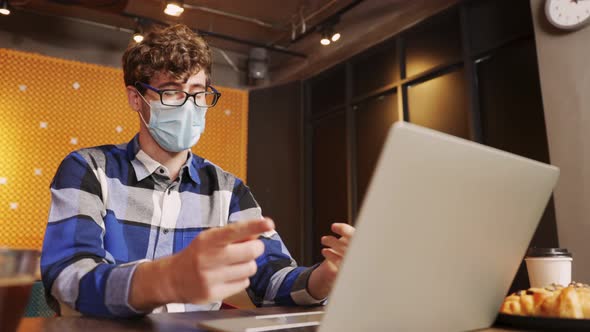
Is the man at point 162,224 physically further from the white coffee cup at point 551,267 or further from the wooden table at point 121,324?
the white coffee cup at point 551,267

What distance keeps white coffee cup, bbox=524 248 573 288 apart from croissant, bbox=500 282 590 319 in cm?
45

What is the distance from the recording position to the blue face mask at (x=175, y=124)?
1.42 meters

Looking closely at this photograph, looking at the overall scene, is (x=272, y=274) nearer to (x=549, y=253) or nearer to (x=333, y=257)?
(x=333, y=257)

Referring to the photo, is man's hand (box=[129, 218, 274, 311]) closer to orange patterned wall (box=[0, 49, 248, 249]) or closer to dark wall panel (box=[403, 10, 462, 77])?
dark wall panel (box=[403, 10, 462, 77])

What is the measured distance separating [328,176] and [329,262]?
142 inches

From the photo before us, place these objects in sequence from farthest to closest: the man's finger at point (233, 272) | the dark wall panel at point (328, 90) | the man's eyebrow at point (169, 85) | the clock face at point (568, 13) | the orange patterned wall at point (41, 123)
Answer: the dark wall panel at point (328, 90) → the orange patterned wall at point (41, 123) → the clock face at point (568, 13) → the man's eyebrow at point (169, 85) → the man's finger at point (233, 272)

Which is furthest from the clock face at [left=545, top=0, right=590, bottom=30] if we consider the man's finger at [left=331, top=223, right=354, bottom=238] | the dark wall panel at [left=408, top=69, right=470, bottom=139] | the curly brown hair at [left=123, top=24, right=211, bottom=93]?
the man's finger at [left=331, top=223, right=354, bottom=238]

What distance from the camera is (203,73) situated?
1.49m

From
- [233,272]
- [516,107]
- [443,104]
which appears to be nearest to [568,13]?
[516,107]

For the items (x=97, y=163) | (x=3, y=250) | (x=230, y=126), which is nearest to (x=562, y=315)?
(x=3, y=250)

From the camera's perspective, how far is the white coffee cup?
1.13 metres

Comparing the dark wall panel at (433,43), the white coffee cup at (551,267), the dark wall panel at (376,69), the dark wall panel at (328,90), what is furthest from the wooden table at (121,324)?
the dark wall panel at (328,90)

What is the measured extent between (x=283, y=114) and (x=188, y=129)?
11.6 feet

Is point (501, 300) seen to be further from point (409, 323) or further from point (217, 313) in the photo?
point (217, 313)
